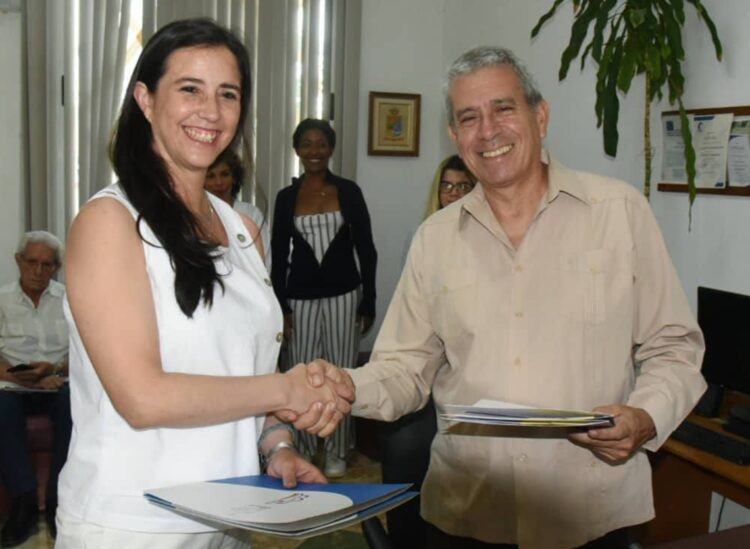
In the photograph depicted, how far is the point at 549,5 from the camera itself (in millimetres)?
3824

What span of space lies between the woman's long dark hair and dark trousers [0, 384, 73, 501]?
97.1 inches

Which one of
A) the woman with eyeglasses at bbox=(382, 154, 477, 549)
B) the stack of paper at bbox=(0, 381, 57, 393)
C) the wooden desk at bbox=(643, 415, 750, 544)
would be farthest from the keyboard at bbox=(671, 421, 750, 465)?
the stack of paper at bbox=(0, 381, 57, 393)

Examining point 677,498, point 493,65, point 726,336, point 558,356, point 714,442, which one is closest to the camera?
point 558,356

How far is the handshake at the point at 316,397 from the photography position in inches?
51.3

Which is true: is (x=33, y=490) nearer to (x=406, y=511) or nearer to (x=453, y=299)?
(x=406, y=511)

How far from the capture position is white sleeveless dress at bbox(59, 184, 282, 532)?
113 cm

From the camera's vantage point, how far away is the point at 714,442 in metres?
2.38

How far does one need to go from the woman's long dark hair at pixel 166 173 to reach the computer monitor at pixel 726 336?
1.87m

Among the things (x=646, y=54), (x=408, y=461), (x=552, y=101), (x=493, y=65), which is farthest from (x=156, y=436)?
(x=552, y=101)

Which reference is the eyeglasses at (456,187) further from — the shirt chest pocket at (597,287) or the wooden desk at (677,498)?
the shirt chest pocket at (597,287)

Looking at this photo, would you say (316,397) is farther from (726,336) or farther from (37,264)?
(37,264)

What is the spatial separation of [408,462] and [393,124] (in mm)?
3734

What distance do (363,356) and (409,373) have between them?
3.02 metres

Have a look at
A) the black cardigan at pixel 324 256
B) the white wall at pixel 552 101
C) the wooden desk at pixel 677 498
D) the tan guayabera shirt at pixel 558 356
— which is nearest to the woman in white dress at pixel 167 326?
the tan guayabera shirt at pixel 558 356
